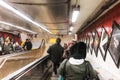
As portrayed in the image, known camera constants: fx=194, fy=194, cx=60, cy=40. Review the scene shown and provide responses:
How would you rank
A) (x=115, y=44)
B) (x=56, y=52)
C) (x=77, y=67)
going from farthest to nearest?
(x=56, y=52), (x=115, y=44), (x=77, y=67)

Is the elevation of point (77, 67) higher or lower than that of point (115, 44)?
lower

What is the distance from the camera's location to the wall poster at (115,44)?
523cm

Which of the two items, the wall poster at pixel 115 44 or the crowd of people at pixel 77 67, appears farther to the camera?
the wall poster at pixel 115 44

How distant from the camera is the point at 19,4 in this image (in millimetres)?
5402

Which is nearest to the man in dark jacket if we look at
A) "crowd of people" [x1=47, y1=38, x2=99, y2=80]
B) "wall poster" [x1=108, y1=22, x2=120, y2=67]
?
"wall poster" [x1=108, y1=22, x2=120, y2=67]

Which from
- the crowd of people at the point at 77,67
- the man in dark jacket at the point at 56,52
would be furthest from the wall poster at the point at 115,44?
the crowd of people at the point at 77,67

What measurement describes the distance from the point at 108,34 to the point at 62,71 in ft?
12.1

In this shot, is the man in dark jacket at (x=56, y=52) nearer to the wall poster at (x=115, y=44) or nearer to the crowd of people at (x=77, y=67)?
the wall poster at (x=115, y=44)

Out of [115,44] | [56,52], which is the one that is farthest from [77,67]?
[56,52]

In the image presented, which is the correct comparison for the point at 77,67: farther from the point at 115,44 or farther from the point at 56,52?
the point at 56,52

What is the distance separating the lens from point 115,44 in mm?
5496

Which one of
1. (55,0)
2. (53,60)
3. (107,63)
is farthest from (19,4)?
(107,63)

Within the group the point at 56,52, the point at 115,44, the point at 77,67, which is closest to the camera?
the point at 77,67

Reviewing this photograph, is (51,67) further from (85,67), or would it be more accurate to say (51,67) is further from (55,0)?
(85,67)
